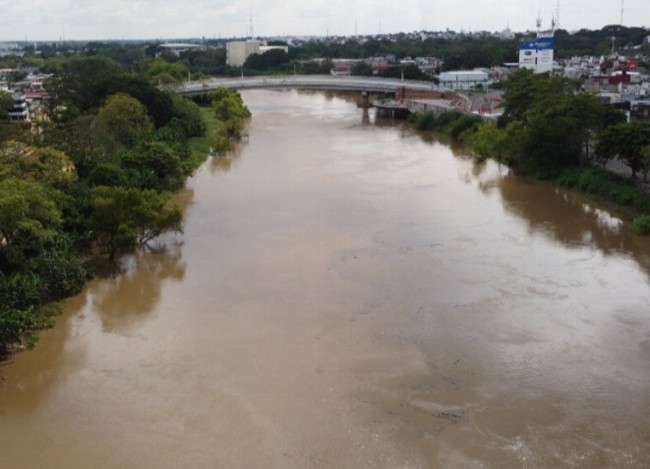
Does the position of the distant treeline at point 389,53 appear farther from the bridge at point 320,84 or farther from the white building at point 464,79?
the white building at point 464,79

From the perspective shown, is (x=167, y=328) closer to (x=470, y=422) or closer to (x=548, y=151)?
(x=470, y=422)

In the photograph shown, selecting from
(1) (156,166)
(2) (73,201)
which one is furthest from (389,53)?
(2) (73,201)

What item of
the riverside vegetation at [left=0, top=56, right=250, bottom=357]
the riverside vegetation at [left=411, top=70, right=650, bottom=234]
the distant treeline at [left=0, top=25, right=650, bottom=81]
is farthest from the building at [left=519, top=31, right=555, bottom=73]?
the riverside vegetation at [left=0, top=56, right=250, bottom=357]

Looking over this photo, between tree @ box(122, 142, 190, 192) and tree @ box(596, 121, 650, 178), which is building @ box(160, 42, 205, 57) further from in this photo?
tree @ box(596, 121, 650, 178)

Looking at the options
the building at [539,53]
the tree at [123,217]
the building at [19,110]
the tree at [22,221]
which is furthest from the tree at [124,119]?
the building at [539,53]

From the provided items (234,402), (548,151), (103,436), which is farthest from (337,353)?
(548,151)

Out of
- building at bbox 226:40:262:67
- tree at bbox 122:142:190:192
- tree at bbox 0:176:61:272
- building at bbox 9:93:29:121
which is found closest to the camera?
tree at bbox 0:176:61:272
